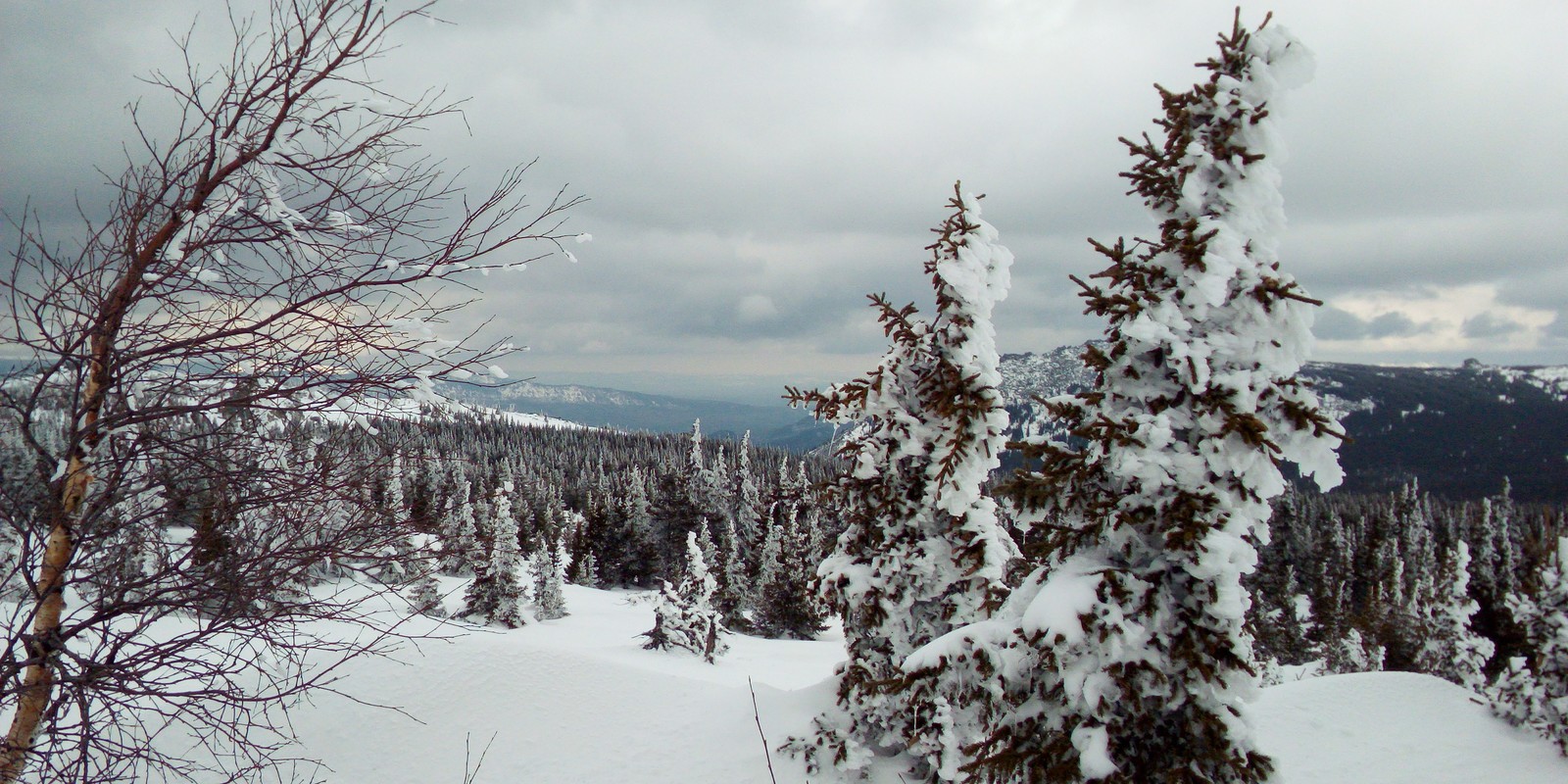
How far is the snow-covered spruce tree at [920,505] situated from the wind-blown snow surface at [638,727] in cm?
117

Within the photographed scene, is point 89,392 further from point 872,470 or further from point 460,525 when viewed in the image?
point 460,525

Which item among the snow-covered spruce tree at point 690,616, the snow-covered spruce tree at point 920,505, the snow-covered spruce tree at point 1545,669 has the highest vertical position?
the snow-covered spruce tree at point 920,505

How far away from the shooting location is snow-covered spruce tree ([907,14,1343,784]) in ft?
18.4

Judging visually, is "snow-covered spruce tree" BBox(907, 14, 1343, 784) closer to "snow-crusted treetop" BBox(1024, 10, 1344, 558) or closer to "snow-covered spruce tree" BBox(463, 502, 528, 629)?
"snow-crusted treetop" BBox(1024, 10, 1344, 558)

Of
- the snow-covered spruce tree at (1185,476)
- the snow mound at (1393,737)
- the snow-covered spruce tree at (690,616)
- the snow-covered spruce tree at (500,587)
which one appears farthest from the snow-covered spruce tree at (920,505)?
the snow-covered spruce tree at (500,587)

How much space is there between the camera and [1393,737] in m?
16.0

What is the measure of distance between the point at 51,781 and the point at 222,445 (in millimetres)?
1867

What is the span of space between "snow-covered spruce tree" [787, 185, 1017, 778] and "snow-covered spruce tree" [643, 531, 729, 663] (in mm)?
14507

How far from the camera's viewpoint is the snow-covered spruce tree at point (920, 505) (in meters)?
9.77

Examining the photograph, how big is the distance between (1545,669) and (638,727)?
2037 cm

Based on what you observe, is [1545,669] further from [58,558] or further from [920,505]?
[58,558]

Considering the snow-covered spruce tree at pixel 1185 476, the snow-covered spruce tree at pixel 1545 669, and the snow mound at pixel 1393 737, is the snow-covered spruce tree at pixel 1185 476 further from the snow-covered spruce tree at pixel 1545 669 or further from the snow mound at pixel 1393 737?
the snow-covered spruce tree at pixel 1545 669

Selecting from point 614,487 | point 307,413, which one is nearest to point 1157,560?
point 307,413

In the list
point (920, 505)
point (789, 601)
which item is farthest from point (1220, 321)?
point (789, 601)
